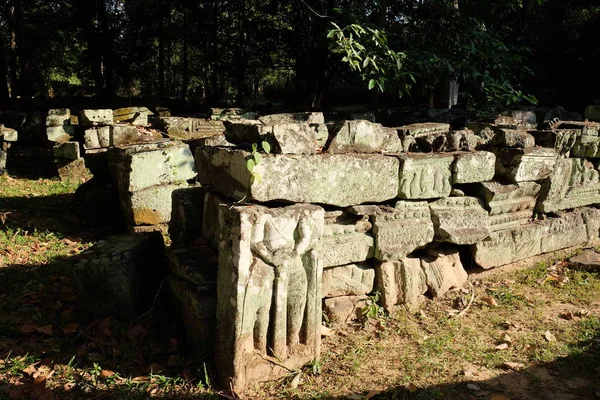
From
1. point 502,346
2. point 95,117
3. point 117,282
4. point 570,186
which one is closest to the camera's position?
point 502,346

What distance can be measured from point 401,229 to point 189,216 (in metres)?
1.93

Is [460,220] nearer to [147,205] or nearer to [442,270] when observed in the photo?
[442,270]

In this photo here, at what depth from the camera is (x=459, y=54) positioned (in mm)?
8461

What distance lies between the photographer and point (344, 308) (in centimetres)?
391

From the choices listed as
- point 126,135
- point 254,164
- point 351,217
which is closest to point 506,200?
point 351,217

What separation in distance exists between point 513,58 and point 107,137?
770cm

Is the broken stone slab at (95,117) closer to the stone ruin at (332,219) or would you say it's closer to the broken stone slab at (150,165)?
the broken stone slab at (150,165)

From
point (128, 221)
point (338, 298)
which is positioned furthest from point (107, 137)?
point (338, 298)

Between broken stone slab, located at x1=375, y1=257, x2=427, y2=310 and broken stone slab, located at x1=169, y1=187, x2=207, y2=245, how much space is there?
5.57ft

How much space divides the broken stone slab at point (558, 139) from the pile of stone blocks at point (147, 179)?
15.2 feet

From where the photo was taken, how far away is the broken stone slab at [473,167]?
445cm

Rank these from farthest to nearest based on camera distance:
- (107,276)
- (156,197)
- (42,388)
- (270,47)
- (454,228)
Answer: (270,47) < (156,197) < (454,228) < (107,276) < (42,388)

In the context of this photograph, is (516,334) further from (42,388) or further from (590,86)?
(590,86)

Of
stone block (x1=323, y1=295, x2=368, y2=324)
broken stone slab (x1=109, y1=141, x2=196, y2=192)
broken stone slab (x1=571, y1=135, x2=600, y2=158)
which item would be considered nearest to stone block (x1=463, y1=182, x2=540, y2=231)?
broken stone slab (x1=571, y1=135, x2=600, y2=158)
